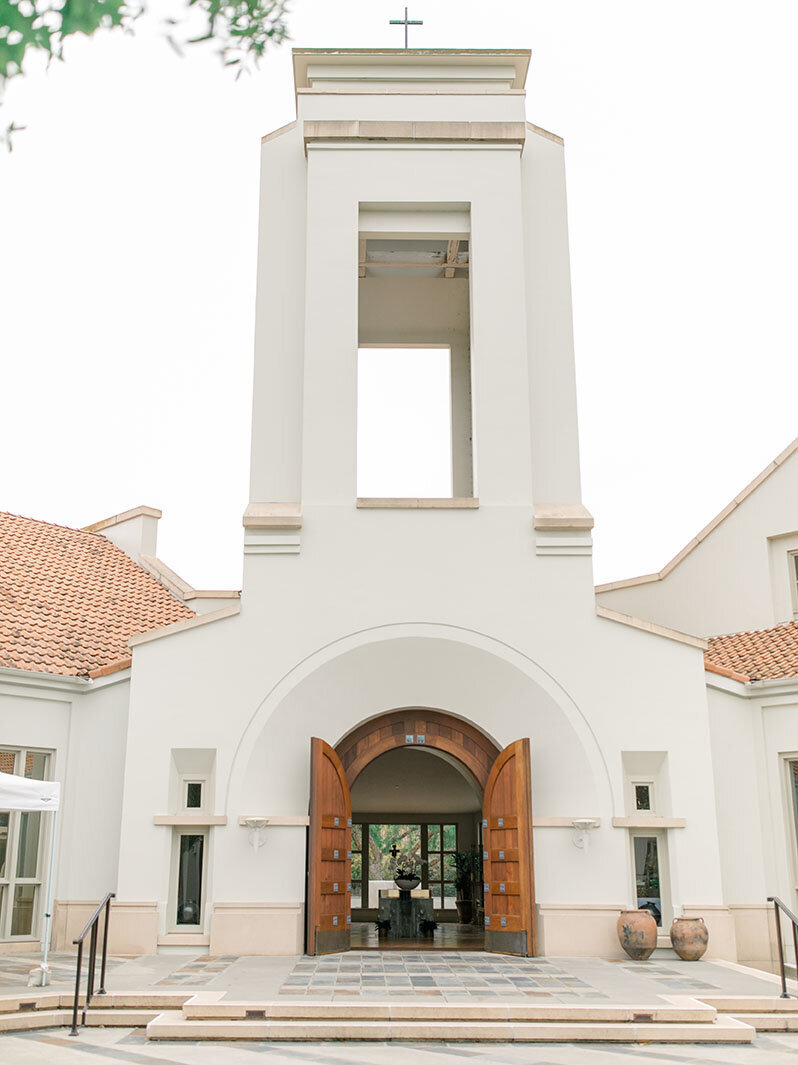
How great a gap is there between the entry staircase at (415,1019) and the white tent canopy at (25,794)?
5.96 ft

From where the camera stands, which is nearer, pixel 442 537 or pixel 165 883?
pixel 165 883

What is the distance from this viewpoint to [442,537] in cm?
1438

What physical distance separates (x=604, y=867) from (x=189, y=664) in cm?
595

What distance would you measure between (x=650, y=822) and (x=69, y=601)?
969 cm

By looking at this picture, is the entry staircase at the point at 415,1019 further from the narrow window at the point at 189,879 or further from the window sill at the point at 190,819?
the narrow window at the point at 189,879

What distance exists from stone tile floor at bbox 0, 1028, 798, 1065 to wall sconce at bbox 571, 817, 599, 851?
4.28 m

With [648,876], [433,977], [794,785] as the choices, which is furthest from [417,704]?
[794,785]

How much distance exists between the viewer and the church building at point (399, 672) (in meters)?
13.2

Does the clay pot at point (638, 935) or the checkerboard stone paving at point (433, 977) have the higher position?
the clay pot at point (638, 935)

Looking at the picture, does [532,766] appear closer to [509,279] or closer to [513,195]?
[509,279]

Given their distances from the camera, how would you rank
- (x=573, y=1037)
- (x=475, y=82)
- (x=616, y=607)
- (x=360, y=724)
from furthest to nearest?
(x=616, y=607)
(x=475, y=82)
(x=360, y=724)
(x=573, y=1037)

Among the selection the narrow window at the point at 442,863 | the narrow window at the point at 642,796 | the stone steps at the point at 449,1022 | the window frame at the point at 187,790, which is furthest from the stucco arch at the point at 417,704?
the narrow window at the point at 442,863

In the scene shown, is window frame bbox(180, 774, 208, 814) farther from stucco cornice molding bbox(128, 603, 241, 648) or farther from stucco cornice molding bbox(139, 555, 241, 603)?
stucco cornice molding bbox(139, 555, 241, 603)

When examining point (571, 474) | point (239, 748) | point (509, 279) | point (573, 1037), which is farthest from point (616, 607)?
point (573, 1037)
